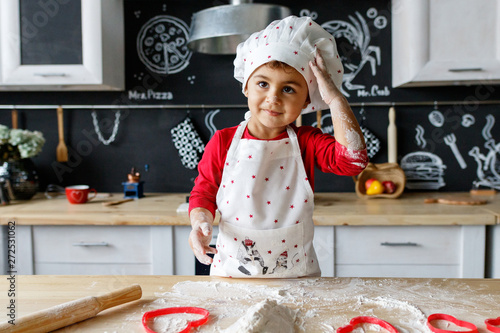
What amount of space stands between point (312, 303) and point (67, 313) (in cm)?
41

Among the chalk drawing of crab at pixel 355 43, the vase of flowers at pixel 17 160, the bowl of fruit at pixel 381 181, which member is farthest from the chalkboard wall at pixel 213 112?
the vase of flowers at pixel 17 160

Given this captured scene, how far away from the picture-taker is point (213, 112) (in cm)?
213

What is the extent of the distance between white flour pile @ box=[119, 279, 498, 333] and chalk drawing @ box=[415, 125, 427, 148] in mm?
1329

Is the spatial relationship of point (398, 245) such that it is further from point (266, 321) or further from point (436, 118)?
point (266, 321)

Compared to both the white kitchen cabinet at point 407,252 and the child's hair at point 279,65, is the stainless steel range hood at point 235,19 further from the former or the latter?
the white kitchen cabinet at point 407,252

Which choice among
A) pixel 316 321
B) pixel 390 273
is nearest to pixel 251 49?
pixel 316 321

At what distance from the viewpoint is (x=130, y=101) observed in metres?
2.13

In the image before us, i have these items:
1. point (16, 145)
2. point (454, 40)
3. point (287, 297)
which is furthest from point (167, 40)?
point (287, 297)

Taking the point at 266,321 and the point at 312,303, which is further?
the point at 312,303

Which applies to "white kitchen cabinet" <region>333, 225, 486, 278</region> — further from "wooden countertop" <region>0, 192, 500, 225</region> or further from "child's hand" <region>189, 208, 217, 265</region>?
"child's hand" <region>189, 208, 217, 265</region>

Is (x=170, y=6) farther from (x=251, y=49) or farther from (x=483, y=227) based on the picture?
(x=483, y=227)

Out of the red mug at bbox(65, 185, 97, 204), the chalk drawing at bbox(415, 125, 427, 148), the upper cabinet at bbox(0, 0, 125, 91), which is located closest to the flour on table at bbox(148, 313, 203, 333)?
the red mug at bbox(65, 185, 97, 204)

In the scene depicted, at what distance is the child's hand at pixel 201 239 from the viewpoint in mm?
832

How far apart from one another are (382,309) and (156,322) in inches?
15.3
